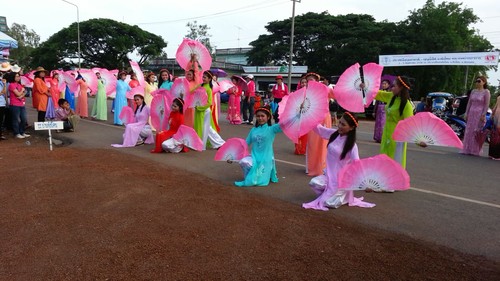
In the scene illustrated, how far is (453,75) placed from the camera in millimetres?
30500

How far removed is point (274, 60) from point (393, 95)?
38703mm

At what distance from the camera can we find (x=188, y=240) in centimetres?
354

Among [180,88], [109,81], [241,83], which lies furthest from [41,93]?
[241,83]

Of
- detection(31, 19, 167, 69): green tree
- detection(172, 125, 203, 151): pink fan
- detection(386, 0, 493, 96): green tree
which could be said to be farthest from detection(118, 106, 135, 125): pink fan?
detection(31, 19, 167, 69): green tree

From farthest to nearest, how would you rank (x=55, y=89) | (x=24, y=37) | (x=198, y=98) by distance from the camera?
(x=24, y=37) < (x=55, y=89) < (x=198, y=98)

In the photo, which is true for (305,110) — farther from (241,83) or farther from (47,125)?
(241,83)

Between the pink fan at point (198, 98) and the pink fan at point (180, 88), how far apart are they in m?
0.14

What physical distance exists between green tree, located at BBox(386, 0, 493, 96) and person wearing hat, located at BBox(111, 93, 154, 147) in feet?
84.6

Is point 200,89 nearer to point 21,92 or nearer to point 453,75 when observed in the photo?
point 21,92

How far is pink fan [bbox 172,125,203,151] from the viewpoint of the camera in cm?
750

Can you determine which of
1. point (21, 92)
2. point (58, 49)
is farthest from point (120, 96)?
point (58, 49)

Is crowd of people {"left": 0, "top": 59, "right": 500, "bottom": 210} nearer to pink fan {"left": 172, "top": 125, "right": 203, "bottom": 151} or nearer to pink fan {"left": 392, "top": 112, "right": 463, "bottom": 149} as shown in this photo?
pink fan {"left": 172, "top": 125, "right": 203, "bottom": 151}

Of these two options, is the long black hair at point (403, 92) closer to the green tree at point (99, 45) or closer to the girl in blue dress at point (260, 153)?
the girl in blue dress at point (260, 153)

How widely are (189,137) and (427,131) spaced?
4599 mm
